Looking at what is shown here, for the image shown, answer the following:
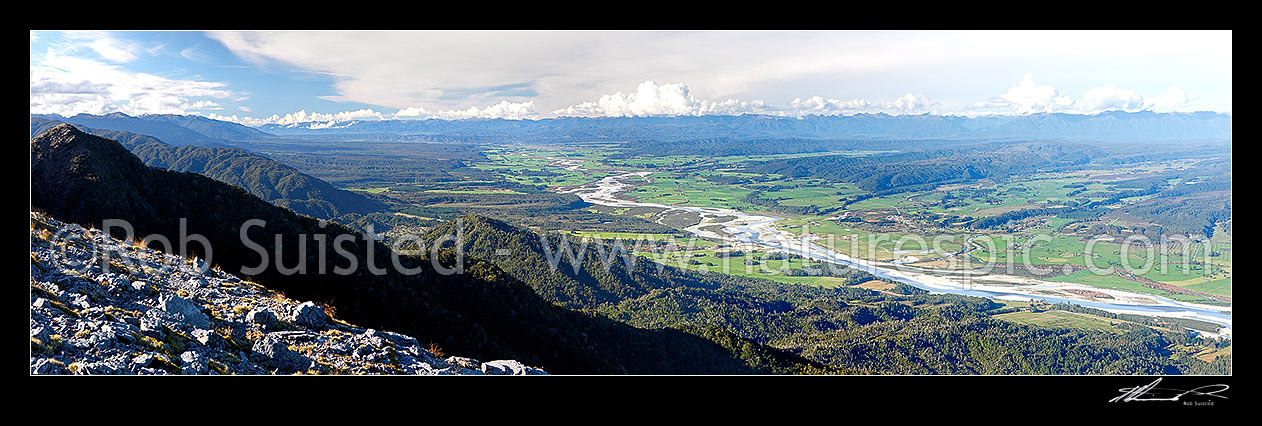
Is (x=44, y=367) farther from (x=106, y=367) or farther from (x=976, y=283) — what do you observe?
(x=976, y=283)

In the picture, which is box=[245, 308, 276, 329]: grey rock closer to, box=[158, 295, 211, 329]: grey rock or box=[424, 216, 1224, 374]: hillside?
box=[158, 295, 211, 329]: grey rock

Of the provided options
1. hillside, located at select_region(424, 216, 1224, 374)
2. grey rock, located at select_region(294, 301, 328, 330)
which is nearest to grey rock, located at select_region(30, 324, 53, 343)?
grey rock, located at select_region(294, 301, 328, 330)

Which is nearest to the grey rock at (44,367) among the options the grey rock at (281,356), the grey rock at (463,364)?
the grey rock at (281,356)

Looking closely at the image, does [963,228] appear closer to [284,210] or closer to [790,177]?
[790,177]
